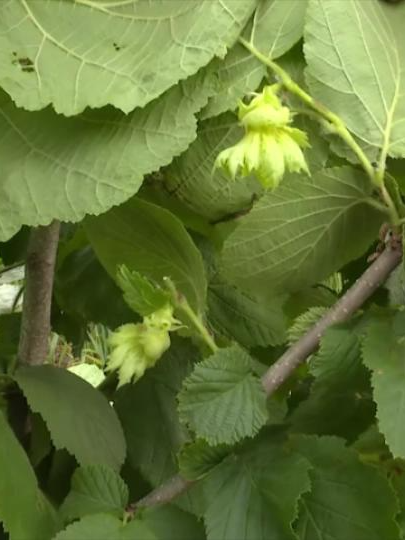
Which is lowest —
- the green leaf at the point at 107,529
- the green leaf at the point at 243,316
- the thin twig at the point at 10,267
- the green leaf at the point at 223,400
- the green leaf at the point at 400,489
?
the green leaf at the point at 107,529

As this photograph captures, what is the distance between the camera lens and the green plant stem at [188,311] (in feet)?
1.14

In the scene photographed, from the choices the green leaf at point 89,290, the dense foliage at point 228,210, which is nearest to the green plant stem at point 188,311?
the dense foliage at point 228,210

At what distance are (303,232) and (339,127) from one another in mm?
46

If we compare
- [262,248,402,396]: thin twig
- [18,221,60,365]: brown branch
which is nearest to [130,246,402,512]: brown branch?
[262,248,402,396]: thin twig

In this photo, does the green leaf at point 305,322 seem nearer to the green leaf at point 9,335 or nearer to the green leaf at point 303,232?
the green leaf at point 303,232

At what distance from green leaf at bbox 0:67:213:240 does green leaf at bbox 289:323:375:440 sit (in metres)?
0.09

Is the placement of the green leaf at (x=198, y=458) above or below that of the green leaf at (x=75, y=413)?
above

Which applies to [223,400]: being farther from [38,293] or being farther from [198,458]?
[38,293]

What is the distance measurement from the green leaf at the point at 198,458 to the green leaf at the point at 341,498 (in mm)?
32

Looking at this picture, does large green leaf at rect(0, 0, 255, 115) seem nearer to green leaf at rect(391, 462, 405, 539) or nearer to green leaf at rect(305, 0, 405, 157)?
green leaf at rect(305, 0, 405, 157)

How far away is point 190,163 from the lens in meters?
0.36

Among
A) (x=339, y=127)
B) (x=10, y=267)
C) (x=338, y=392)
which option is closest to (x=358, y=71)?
(x=339, y=127)

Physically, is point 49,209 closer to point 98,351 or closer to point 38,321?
point 38,321

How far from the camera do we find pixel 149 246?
0.38 meters
